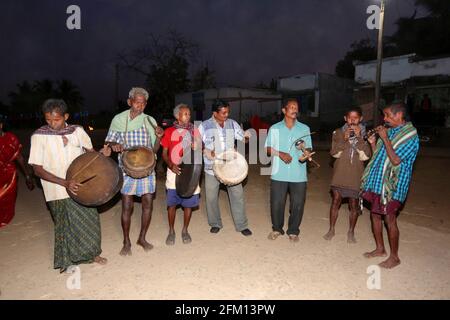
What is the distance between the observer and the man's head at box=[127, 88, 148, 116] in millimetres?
3913

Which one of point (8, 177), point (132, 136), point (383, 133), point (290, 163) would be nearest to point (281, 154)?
point (290, 163)

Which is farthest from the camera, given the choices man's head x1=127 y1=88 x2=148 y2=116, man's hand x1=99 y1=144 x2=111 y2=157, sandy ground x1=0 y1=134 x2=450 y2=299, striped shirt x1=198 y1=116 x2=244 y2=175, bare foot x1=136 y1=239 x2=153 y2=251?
striped shirt x1=198 y1=116 x2=244 y2=175

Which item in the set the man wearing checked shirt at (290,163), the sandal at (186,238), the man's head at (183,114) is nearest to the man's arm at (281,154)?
the man wearing checked shirt at (290,163)

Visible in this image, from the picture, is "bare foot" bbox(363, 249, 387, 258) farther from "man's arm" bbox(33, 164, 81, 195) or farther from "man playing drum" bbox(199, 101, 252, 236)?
"man's arm" bbox(33, 164, 81, 195)

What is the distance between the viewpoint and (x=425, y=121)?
16.4 m

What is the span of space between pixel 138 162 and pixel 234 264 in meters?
1.52

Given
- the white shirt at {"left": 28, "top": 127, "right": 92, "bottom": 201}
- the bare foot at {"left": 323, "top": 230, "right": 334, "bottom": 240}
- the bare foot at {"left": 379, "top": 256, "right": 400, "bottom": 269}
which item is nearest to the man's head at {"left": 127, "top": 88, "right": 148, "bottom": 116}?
the white shirt at {"left": 28, "top": 127, "right": 92, "bottom": 201}

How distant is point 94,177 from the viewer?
346 cm

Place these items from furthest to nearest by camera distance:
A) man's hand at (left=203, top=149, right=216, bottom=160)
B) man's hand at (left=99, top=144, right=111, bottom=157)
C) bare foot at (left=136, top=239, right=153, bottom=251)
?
1. man's hand at (left=203, top=149, right=216, bottom=160)
2. bare foot at (left=136, top=239, right=153, bottom=251)
3. man's hand at (left=99, top=144, right=111, bottom=157)

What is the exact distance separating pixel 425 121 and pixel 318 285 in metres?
16.1

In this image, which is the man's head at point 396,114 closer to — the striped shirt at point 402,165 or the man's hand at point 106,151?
the striped shirt at point 402,165

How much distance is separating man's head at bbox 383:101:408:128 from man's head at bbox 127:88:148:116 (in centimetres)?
267

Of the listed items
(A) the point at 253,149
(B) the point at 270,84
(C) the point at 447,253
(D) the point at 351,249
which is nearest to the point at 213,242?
(D) the point at 351,249
